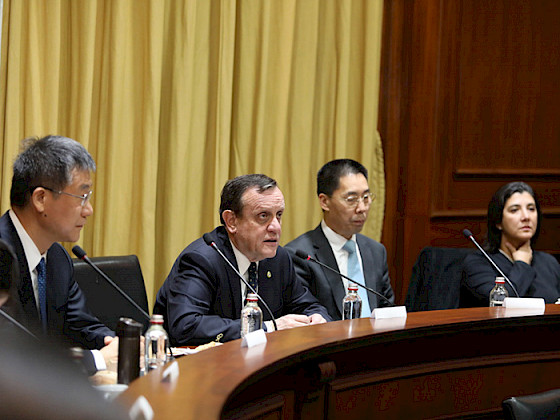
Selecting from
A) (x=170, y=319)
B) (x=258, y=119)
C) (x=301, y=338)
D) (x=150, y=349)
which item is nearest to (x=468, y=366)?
(x=301, y=338)

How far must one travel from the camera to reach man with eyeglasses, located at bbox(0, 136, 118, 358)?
2.54 meters

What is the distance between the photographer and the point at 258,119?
4258 millimetres

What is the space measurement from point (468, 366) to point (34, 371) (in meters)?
2.54

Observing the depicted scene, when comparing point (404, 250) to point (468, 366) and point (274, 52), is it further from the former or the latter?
point (468, 366)

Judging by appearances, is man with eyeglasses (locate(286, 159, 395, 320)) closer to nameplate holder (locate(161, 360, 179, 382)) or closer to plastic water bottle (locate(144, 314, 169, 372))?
plastic water bottle (locate(144, 314, 169, 372))

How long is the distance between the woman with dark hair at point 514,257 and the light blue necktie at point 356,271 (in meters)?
0.63

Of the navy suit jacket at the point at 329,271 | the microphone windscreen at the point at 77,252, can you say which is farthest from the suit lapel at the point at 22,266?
the navy suit jacket at the point at 329,271

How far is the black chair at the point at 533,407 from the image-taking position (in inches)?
69.4

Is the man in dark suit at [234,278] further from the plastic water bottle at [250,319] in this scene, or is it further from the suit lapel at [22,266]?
the suit lapel at [22,266]

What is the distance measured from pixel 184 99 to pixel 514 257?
194cm

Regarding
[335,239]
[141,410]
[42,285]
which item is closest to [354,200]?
[335,239]

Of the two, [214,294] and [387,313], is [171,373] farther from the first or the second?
[214,294]

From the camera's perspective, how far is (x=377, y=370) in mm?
2426

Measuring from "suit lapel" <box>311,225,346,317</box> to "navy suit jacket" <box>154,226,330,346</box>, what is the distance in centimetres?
24
